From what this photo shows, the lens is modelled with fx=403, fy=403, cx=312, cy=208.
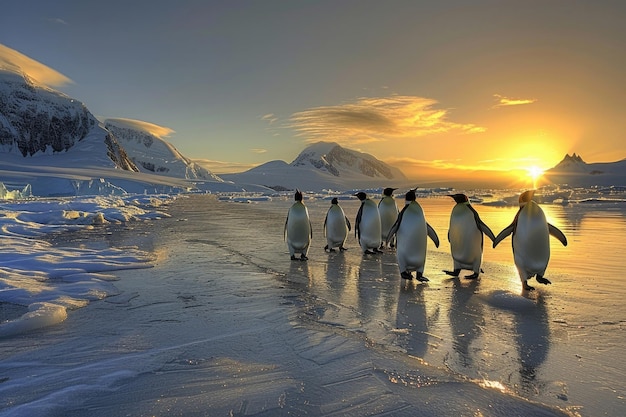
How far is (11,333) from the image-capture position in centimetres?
323

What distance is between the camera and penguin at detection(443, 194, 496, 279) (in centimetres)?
544

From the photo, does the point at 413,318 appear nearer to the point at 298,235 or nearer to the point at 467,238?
the point at 467,238

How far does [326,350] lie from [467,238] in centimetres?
336

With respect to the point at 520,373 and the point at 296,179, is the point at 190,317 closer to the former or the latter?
the point at 520,373

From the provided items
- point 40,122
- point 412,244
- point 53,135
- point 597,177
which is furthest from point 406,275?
point 40,122

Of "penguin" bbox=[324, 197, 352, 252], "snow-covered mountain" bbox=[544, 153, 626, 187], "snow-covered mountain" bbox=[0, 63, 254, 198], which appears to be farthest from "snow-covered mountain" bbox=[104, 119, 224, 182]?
"penguin" bbox=[324, 197, 352, 252]

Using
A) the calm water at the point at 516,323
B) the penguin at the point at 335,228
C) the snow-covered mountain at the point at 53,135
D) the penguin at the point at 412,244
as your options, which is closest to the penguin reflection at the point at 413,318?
the calm water at the point at 516,323

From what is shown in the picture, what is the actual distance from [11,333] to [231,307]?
176cm

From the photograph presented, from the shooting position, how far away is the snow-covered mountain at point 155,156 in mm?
122812

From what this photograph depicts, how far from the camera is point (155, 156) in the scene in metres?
136

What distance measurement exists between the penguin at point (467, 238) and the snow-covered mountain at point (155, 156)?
114m

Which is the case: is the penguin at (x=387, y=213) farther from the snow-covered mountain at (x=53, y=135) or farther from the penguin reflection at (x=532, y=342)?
the snow-covered mountain at (x=53, y=135)

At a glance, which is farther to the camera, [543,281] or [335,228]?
[335,228]

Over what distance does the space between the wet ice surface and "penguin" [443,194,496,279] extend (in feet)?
0.90
